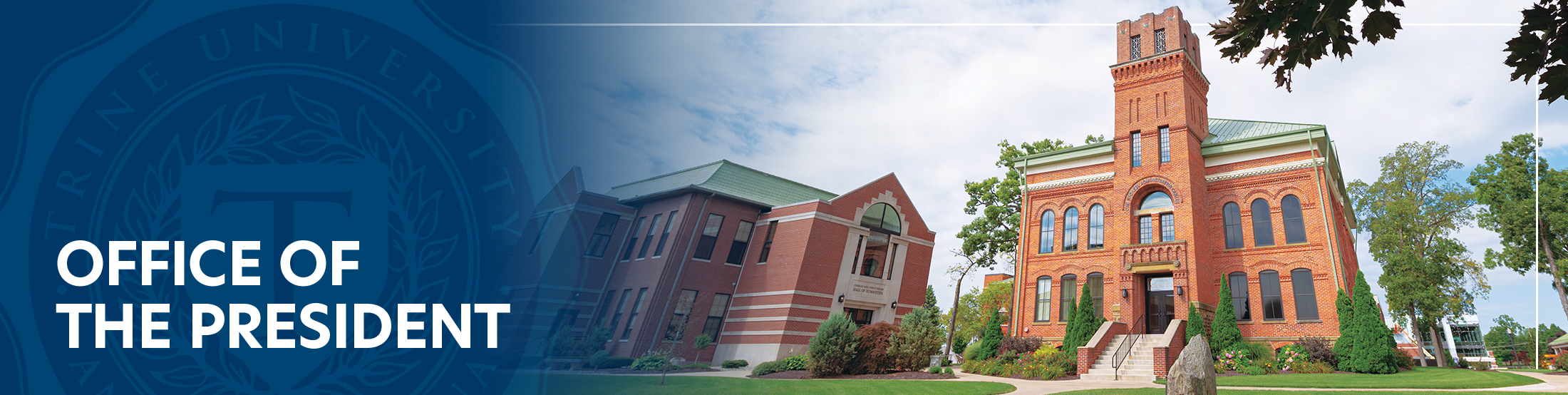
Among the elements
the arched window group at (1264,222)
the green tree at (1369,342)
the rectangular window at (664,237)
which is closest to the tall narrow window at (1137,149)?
the arched window group at (1264,222)

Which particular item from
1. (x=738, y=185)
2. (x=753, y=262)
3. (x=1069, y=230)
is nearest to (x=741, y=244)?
(x=753, y=262)

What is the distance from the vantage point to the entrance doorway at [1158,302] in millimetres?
21391

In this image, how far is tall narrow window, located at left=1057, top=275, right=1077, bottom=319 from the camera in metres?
22.7

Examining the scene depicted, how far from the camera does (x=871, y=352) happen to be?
1677 centimetres

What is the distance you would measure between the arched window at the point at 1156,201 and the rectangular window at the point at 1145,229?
0.32 meters

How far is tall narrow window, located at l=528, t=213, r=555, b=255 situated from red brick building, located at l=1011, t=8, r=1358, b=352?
18162mm

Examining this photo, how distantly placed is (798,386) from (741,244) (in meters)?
7.23

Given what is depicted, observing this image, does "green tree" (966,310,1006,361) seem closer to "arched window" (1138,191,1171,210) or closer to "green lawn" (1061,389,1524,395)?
"arched window" (1138,191,1171,210)

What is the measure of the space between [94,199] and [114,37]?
100cm

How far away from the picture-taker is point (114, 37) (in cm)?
432

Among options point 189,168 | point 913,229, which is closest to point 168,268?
point 189,168

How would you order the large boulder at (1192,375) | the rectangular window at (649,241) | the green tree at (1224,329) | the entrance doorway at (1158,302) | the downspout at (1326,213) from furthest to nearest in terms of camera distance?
1. the entrance doorway at (1158,302)
2. the downspout at (1326,213)
3. the green tree at (1224,329)
4. the rectangular window at (649,241)
5. the large boulder at (1192,375)

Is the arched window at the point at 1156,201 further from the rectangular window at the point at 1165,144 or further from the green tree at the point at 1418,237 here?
the green tree at the point at 1418,237

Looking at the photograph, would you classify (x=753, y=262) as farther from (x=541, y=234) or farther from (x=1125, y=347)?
(x=541, y=234)
